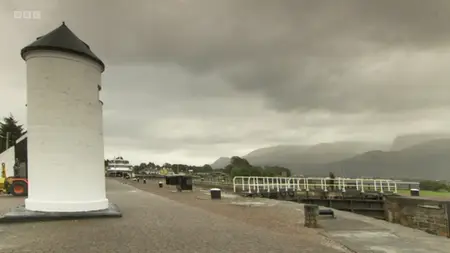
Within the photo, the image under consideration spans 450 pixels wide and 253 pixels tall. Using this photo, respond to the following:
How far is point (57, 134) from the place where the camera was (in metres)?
13.2

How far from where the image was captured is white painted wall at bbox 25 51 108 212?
43.2 feet

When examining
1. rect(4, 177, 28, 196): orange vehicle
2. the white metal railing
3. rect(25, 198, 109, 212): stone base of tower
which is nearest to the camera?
rect(25, 198, 109, 212): stone base of tower

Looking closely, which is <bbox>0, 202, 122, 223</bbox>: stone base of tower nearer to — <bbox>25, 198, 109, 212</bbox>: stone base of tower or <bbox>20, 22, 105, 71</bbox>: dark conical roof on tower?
<bbox>25, 198, 109, 212</bbox>: stone base of tower

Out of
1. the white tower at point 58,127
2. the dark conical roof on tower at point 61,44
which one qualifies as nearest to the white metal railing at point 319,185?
the white tower at point 58,127

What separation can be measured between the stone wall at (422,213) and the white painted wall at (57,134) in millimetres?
12097

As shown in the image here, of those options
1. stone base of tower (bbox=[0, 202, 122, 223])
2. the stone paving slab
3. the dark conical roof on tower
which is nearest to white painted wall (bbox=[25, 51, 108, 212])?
the dark conical roof on tower

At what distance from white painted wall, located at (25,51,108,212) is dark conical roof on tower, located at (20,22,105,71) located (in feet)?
0.59

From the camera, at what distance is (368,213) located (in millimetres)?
29156

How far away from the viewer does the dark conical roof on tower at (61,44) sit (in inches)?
519

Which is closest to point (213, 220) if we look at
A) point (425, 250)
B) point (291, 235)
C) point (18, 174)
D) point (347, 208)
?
point (291, 235)

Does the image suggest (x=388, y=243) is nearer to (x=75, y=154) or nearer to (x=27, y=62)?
(x=75, y=154)

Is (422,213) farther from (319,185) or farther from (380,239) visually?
(319,185)

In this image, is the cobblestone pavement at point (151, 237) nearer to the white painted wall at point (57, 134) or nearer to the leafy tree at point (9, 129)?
the white painted wall at point (57, 134)

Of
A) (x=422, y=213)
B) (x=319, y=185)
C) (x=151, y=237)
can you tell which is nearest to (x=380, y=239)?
(x=151, y=237)
